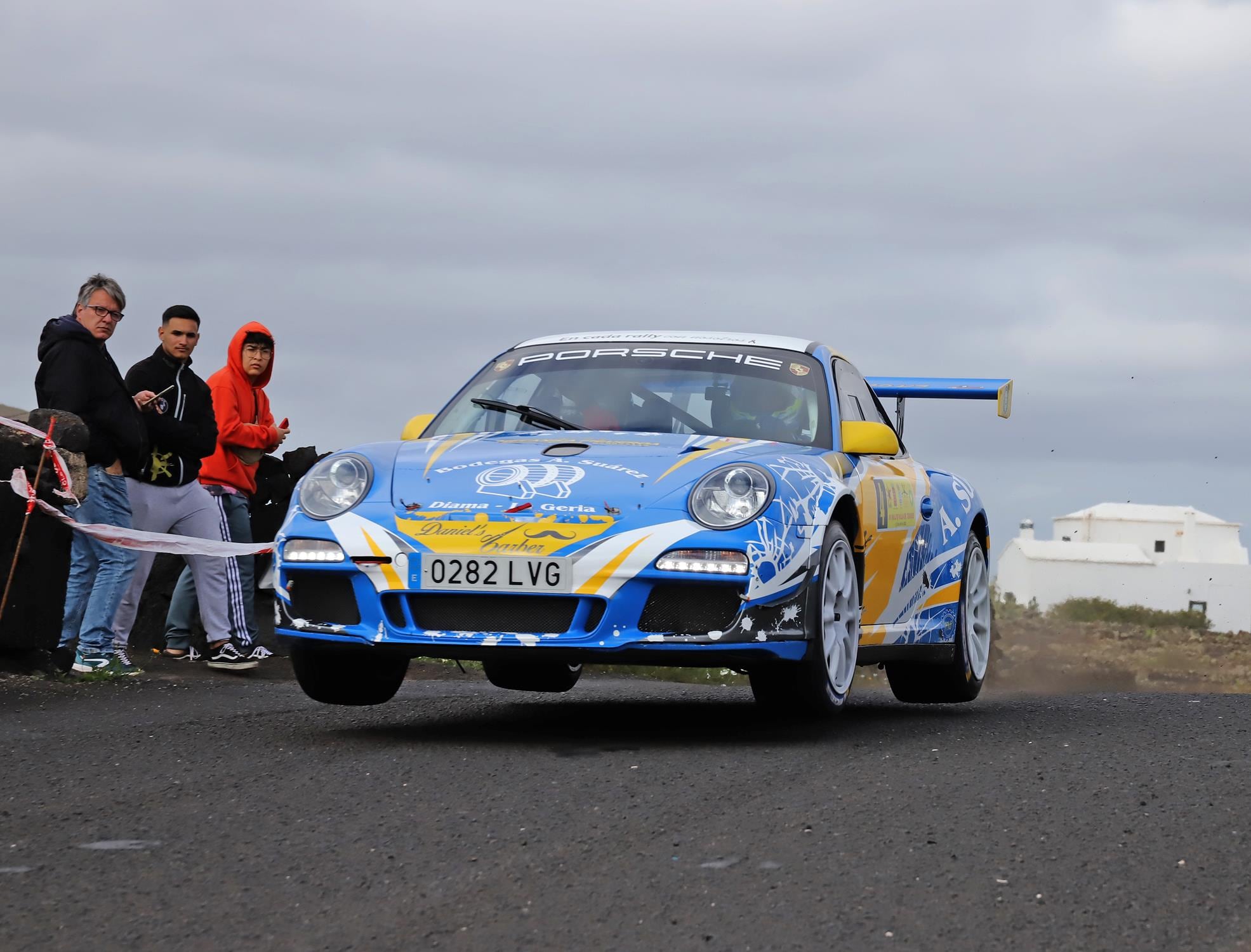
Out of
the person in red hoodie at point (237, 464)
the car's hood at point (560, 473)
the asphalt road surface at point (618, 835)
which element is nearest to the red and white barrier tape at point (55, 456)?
the person in red hoodie at point (237, 464)

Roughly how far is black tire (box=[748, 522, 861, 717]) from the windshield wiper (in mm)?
1262

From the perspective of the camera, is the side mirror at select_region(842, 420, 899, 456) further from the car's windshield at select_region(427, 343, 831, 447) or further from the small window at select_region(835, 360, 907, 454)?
the small window at select_region(835, 360, 907, 454)

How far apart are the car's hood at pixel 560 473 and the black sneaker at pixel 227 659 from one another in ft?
12.8

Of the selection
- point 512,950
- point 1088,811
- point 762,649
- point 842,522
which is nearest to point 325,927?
point 512,950

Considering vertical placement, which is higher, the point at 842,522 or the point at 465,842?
the point at 842,522

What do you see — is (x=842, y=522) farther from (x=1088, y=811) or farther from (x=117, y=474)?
(x=117, y=474)

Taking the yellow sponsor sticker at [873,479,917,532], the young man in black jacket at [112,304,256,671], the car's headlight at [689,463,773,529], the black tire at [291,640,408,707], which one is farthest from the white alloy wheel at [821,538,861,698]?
the young man in black jacket at [112,304,256,671]

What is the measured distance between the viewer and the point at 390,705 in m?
8.12

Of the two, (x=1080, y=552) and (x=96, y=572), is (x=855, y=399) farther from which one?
(x=1080, y=552)

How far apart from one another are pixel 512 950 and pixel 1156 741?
4082 mm

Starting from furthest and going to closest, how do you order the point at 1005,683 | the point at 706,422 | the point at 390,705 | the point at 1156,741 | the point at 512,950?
the point at 1005,683
the point at 390,705
the point at 706,422
the point at 1156,741
the point at 512,950

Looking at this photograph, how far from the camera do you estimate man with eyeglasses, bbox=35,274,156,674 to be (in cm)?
900

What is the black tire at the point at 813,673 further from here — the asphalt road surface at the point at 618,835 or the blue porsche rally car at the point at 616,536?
the asphalt road surface at the point at 618,835

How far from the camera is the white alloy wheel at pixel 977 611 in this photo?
8.96 meters
